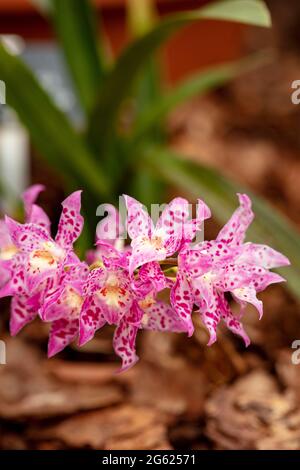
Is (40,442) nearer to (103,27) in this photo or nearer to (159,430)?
(159,430)

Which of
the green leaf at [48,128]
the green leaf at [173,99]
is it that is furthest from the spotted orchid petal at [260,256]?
the green leaf at [173,99]

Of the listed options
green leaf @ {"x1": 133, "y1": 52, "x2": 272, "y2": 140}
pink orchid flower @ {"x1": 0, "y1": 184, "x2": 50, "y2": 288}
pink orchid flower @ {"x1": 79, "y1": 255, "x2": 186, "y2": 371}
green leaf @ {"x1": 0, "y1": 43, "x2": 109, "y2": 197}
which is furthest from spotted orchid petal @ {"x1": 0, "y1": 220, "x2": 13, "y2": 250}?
green leaf @ {"x1": 133, "y1": 52, "x2": 272, "y2": 140}

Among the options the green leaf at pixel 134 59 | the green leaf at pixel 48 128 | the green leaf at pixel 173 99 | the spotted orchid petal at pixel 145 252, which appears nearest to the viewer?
the spotted orchid petal at pixel 145 252

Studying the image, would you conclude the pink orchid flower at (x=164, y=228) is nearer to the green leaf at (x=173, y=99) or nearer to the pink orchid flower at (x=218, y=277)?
the pink orchid flower at (x=218, y=277)

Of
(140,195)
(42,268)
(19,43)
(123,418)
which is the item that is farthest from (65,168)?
(19,43)

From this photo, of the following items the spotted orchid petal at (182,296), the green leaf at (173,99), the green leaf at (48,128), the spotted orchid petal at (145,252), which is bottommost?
the spotted orchid petal at (182,296)

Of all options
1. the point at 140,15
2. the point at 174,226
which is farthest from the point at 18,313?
the point at 140,15
